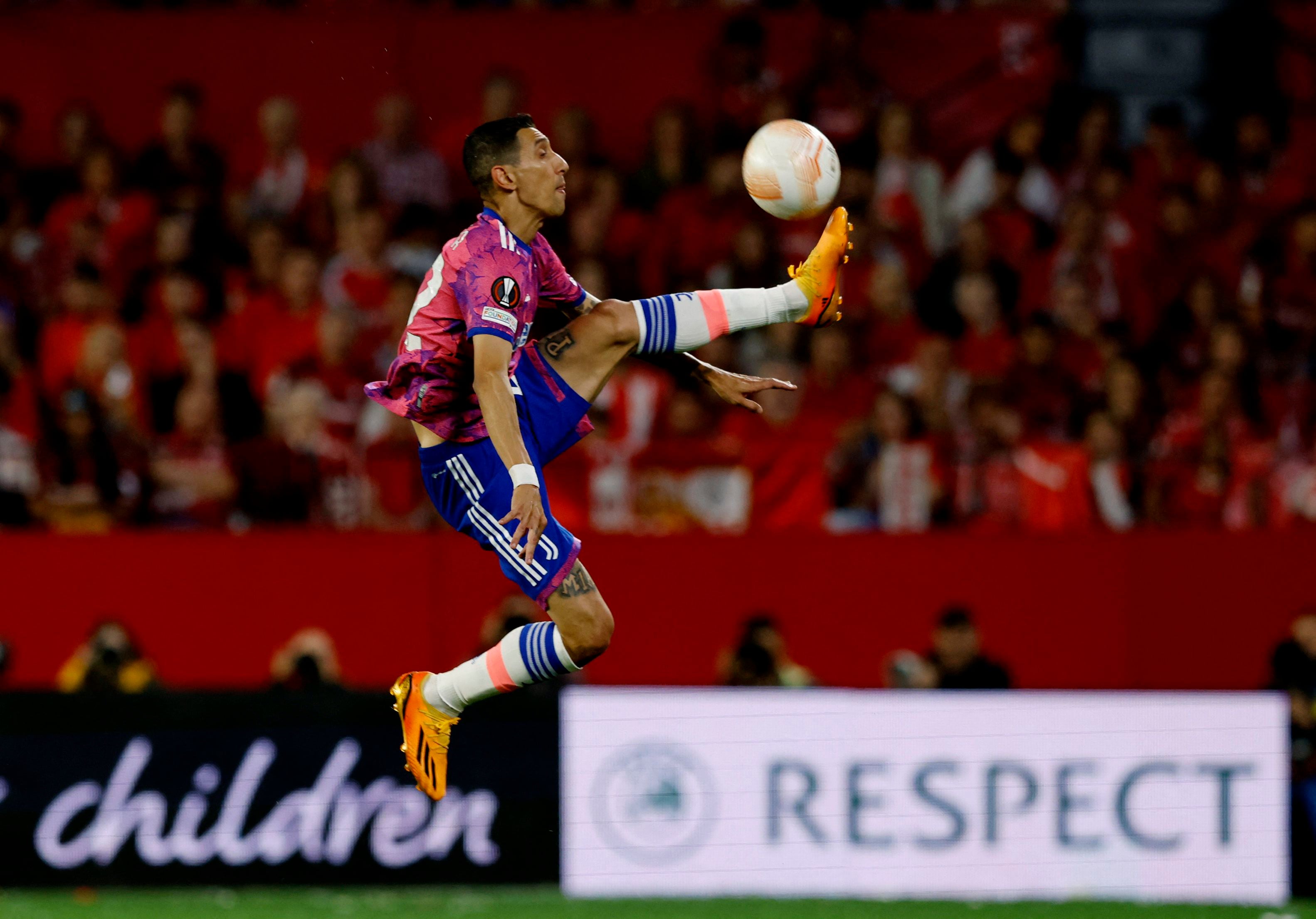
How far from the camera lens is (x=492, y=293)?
632cm

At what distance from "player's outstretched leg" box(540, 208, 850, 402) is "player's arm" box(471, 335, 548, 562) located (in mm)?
499

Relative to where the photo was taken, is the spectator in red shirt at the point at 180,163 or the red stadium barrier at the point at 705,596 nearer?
the red stadium barrier at the point at 705,596

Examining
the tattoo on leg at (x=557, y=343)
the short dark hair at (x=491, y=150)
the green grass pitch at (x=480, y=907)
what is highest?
the short dark hair at (x=491, y=150)

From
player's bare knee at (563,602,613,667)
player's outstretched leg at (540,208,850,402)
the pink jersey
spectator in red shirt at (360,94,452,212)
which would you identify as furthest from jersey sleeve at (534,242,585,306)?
spectator in red shirt at (360,94,452,212)

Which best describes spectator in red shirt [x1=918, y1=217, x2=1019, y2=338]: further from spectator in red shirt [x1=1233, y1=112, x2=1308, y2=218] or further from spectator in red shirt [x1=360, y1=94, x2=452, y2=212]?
spectator in red shirt [x1=360, y1=94, x2=452, y2=212]

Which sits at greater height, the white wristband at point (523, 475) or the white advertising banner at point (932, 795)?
the white wristband at point (523, 475)

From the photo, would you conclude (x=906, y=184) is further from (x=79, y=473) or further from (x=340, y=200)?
(x=79, y=473)

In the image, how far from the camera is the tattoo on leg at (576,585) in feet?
21.4

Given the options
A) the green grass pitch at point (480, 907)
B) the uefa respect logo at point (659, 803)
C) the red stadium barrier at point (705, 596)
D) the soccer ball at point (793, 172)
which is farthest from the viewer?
the red stadium barrier at point (705, 596)

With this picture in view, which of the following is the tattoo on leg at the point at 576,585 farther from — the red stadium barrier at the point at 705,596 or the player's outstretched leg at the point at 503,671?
the red stadium barrier at the point at 705,596

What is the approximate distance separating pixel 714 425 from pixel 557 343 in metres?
4.51

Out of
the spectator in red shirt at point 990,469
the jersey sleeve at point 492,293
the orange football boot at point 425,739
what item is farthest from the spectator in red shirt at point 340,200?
→ the jersey sleeve at point 492,293

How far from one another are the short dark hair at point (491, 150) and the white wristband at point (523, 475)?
1000mm

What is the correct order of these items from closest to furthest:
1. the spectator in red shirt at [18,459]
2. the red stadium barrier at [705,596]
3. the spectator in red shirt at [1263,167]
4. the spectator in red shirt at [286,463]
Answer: the spectator in red shirt at [286,463]
the spectator in red shirt at [18,459]
the red stadium barrier at [705,596]
the spectator in red shirt at [1263,167]
